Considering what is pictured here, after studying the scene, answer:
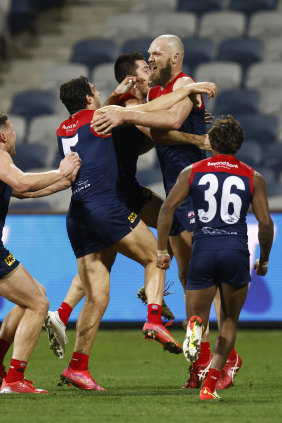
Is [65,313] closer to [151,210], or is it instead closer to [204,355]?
[151,210]

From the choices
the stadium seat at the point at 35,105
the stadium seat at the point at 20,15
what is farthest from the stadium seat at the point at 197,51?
the stadium seat at the point at 20,15

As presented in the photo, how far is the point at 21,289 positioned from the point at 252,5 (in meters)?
11.8

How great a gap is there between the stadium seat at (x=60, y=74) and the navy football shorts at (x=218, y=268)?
1075 cm

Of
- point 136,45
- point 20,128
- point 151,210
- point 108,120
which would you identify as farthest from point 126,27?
point 108,120

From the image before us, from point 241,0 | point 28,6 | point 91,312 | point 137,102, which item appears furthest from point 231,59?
→ point 91,312

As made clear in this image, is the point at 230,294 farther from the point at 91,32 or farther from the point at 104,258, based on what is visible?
the point at 91,32

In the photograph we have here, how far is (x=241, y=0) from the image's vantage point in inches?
654

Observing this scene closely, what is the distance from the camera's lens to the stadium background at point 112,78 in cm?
1052

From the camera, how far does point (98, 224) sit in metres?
6.30

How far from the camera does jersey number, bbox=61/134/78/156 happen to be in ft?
21.1

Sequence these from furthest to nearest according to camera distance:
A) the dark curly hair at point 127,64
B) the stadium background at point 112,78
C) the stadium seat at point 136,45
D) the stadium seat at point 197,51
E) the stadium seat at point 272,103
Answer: the stadium seat at point 197,51 → the stadium seat at point 136,45 → the stadium seat at point 272,103 → the stadium background at point 112,78 → the dark curly hair at point 127,64

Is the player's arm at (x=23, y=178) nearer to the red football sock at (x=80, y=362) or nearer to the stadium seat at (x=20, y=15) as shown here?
the red football sock at (x=80, y=362)

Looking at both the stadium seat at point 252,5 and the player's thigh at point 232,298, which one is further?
the stadium seat at point 252,5

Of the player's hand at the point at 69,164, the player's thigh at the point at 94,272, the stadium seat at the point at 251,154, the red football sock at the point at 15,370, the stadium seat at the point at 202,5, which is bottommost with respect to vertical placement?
the stadium seat at the point at 251,154
